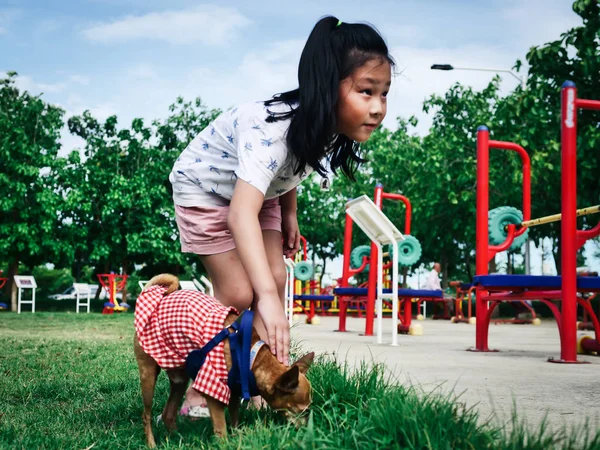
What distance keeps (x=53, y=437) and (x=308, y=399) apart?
113cm

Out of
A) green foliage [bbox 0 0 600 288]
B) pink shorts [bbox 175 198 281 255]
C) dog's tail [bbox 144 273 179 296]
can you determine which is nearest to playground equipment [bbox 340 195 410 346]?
pink shorts [bbox 175 198 281 255]

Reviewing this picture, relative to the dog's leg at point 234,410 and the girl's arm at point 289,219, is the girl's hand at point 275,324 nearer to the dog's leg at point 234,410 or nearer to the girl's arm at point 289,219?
the dog's leg at point 234,410

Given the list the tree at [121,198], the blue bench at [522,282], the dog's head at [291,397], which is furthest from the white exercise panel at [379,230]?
the tree at [121,198]

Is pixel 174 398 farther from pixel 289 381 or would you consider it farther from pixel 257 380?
pixel 289 381

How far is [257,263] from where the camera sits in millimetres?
2662

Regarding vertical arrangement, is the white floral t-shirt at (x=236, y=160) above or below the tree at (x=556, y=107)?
below

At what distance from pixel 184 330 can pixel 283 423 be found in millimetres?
519

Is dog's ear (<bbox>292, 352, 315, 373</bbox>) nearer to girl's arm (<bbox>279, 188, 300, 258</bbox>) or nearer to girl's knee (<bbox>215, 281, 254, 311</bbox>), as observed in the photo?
girl's knee (<bbox>215, 281, 254, 311</bbox>)

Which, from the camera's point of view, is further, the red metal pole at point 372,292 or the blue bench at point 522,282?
the red metal pole at point 372,292

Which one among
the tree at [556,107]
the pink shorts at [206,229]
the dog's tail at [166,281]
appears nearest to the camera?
the dog's tail at [166,281]

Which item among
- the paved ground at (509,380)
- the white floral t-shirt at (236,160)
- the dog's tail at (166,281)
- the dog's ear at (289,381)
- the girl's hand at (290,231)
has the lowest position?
the paved ground at (509,380)

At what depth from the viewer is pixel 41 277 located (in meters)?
55.9

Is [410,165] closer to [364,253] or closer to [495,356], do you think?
[364,253]

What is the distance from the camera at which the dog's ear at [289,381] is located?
252cm
